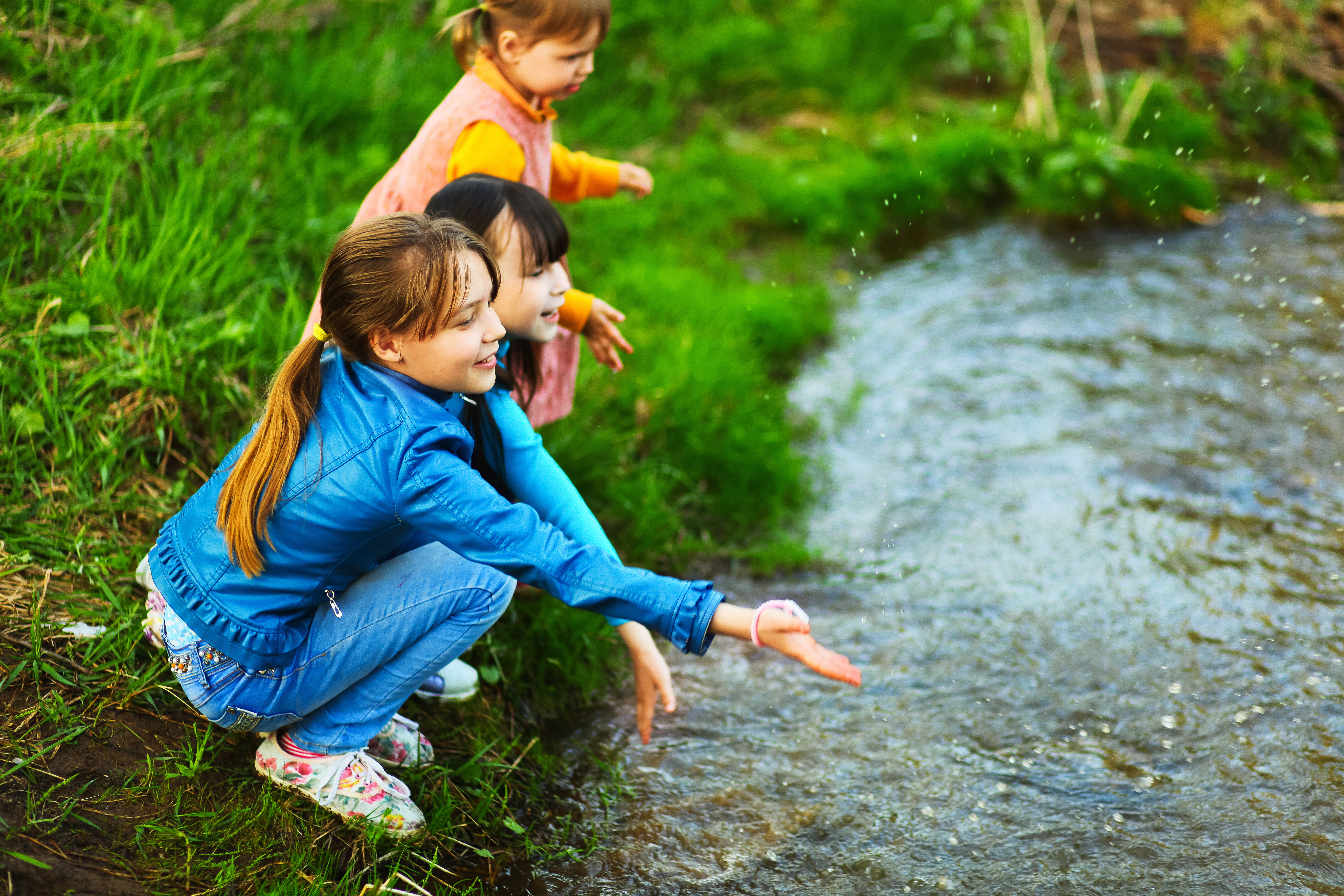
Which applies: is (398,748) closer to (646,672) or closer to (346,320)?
(646,672)

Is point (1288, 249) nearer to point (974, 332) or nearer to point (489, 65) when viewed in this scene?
point (974, 332)

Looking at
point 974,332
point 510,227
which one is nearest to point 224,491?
point 510,227

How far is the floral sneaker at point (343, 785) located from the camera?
205 centimetres

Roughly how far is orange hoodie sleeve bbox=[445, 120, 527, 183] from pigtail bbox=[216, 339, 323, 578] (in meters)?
0.83

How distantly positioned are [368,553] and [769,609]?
83 centimetres

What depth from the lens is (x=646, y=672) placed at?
207 cm

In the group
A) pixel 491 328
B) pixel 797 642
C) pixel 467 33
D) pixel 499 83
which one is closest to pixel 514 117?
pixel 499 83

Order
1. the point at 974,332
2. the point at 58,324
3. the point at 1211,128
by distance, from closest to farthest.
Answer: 1. the point at 58,324
2. the point at 974,332
3. the point at 1211,128

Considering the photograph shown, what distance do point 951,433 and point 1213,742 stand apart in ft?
5.34

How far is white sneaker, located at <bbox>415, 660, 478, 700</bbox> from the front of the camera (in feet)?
8.06

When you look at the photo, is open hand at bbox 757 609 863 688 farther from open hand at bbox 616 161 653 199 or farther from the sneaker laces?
open hand at bbox 616 161 653 199

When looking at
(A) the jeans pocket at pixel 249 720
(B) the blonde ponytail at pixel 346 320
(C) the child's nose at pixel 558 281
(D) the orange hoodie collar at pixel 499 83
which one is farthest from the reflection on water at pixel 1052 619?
(D) the orange hoodie collar at pixel 499 83

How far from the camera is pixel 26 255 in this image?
2994 mm

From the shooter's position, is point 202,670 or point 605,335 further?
point 605,335
